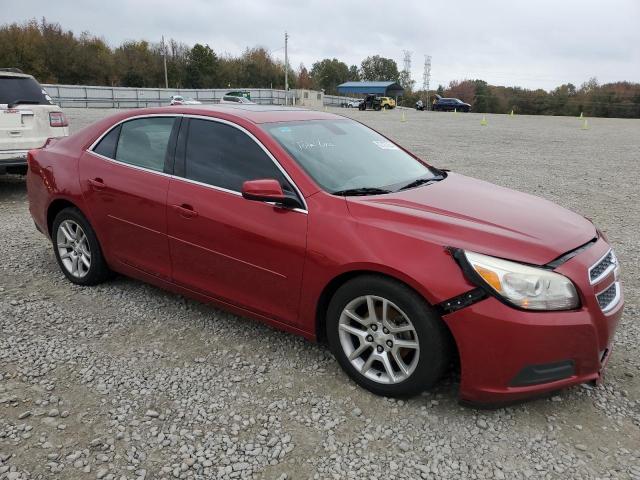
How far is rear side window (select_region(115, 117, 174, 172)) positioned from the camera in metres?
3.89

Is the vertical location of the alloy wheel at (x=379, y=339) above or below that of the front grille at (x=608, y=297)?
below

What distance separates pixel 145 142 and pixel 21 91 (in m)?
4.76

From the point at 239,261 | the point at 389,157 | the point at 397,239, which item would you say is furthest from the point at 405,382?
the point at 389,157

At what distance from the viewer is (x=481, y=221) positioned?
9.60ft

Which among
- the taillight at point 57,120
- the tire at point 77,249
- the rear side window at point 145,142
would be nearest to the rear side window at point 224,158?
the rear side window at point 145,142

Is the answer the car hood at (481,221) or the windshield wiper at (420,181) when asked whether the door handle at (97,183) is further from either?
the windshield wiper at (420,181)

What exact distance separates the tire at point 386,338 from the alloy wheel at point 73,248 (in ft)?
8.17

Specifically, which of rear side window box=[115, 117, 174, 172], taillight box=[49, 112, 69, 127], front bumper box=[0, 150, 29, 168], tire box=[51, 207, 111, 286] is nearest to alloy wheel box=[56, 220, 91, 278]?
tire box=[51, 207, 111, 286]

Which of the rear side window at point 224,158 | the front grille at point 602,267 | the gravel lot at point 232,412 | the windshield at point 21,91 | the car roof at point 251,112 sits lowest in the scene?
the gravel lot at point 232,412

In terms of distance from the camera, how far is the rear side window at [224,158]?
3387 millimetres

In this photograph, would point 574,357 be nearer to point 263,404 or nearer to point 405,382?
point 405,382

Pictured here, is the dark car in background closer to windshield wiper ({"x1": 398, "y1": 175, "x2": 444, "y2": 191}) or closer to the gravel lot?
windshield wiper ({"x1": 398, "y1": 175, "x2": 444, "y2": 191})

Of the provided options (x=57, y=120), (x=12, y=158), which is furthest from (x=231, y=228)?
(x=57, y=120)

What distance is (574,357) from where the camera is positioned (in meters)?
2.62
